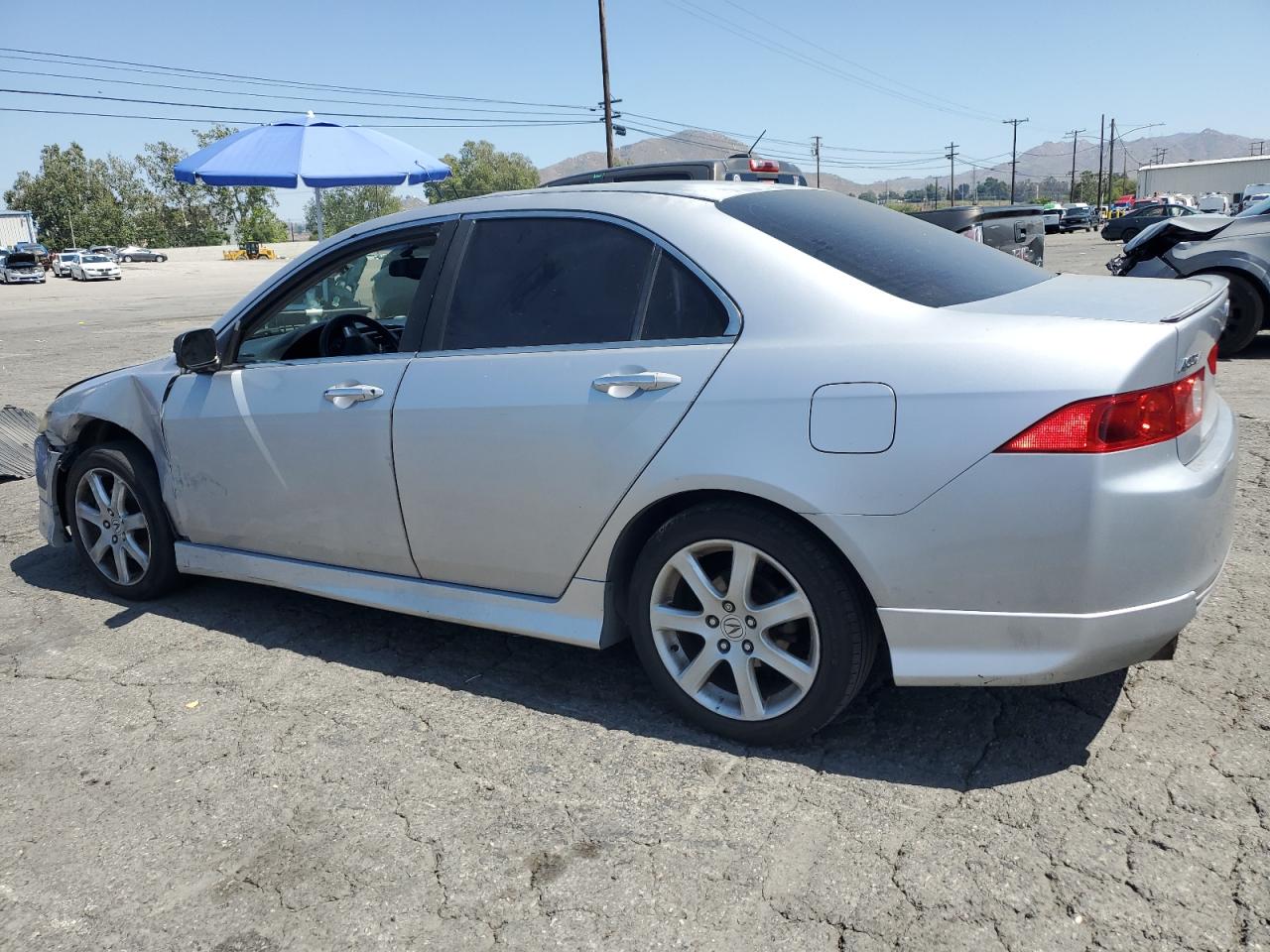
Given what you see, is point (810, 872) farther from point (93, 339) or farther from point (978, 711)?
point (93, 339)

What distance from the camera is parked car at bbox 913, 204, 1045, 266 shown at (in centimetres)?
987

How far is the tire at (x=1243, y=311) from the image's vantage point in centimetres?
941

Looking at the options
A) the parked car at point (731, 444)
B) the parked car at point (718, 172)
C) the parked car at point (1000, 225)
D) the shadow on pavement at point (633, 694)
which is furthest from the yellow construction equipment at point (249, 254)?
the parked car at point (731, 444)

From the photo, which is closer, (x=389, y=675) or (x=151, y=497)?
(x=389, y=675)

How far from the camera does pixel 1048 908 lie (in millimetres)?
2174

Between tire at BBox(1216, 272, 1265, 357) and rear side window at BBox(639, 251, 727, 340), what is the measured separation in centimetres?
838

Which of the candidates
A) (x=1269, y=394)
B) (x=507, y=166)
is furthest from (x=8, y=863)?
(x=507, y=166)

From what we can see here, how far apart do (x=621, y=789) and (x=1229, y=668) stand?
6.61 feet

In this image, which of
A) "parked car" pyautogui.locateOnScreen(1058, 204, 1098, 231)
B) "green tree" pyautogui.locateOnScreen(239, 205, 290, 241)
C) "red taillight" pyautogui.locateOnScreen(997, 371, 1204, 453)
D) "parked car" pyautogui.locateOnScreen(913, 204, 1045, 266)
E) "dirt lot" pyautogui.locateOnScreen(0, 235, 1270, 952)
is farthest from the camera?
"green tree" pyautogui.locateOnScreen(239, 205, 290, 241)

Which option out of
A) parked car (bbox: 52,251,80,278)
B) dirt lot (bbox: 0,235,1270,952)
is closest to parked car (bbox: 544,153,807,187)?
dirt lot (bbox: 0,235,1270,952)

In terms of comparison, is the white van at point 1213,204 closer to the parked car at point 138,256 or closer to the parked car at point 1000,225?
the parked car at point 1000,225

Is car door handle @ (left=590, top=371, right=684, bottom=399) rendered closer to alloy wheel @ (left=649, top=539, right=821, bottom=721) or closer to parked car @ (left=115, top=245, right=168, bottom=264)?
alloy wheel @ (left=649, top=539, right=821, bottom=721)

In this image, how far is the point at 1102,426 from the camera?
2355 millimetres

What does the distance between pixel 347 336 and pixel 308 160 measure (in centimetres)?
944
